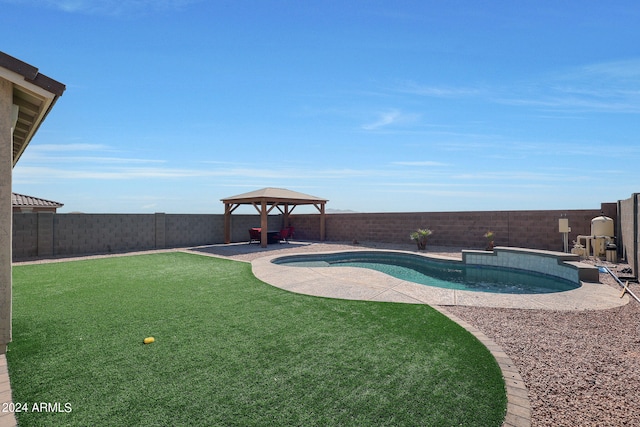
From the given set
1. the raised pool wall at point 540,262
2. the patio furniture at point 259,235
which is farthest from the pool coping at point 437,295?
the patio furniture at point 259,235

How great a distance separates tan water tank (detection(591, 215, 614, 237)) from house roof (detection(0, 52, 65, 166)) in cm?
1414

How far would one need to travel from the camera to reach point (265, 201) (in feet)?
46.3

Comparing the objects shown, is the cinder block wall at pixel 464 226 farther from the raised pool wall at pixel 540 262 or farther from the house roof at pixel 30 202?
the house roof at pixel 30 202

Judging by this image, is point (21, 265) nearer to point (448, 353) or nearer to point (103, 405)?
point (103, 405)

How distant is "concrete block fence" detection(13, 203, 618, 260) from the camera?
11.3m

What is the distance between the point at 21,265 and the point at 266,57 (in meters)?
9.56

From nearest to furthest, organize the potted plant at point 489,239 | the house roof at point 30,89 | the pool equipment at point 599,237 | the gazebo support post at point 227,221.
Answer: the house roof at point 30,89, the pool equipment at point 599,237, the potted plant at point 489,239, the gazebo support post at point 227,221

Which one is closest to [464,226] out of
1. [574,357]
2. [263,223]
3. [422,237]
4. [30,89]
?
[422,237]

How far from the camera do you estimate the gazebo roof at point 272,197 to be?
14289 millimetres

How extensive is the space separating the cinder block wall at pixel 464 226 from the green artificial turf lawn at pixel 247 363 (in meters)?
9.82

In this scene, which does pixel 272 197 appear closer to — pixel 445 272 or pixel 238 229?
pixel 238 229

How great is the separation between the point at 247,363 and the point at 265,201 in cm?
1127

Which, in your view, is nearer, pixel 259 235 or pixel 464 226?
pixel 464 226

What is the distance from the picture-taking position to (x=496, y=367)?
3121 mm
